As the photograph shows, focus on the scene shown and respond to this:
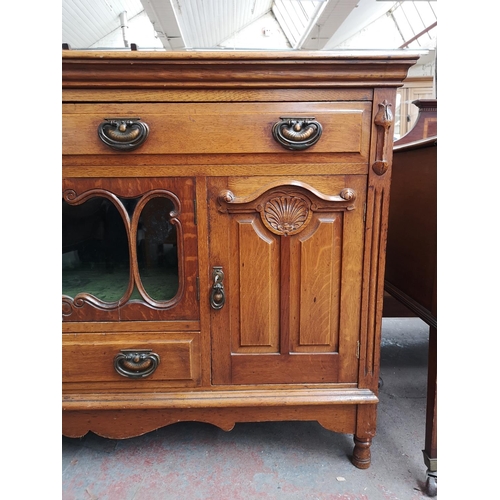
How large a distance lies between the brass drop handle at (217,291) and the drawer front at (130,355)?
0.09 metres

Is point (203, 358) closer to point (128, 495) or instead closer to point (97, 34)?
point (128, 495)

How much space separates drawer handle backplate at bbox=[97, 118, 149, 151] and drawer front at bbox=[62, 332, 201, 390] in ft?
1.29

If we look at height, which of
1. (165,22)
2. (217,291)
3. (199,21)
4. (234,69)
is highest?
(199,21)

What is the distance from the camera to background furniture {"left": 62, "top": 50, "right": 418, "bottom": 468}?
63cm

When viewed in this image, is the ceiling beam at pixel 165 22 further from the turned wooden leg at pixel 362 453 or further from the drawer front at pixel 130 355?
the turned wooden leg at pixel 362 453

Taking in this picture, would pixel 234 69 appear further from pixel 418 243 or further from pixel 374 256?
pixel 418 243

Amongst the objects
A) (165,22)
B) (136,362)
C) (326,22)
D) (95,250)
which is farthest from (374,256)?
(326,22)

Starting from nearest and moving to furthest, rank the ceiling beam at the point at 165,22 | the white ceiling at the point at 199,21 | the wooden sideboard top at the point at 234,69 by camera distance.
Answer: the wooden sideboard top at the point at 234,69
the ceiling beam at the point at 165,22
the white ceiling at the point at 199,21

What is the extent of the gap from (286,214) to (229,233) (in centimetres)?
12

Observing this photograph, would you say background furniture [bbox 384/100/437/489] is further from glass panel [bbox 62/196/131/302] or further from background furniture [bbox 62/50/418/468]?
glass panel [bbox 62/196/131/302]

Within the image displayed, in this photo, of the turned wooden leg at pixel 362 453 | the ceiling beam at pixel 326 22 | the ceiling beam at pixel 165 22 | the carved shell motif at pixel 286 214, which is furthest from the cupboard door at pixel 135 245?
the ceiling beam at pixel 326 22

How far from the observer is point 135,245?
28.0 inches

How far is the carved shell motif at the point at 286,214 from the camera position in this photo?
26.2 inches

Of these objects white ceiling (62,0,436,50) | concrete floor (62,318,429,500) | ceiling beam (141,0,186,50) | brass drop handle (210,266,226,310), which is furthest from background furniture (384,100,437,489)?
ceiling beam (141,0,186,50)
